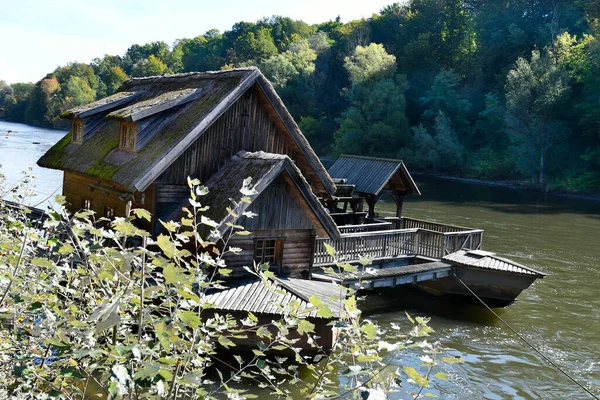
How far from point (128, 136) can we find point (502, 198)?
3868 centimetres

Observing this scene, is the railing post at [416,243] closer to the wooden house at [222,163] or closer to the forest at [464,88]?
the wooden house at [222,163]

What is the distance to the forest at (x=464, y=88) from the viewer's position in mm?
58469

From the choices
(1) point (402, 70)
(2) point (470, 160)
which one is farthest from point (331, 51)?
(2) point (470, 160)

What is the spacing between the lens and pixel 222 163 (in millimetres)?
18000

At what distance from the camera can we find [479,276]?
21.4m

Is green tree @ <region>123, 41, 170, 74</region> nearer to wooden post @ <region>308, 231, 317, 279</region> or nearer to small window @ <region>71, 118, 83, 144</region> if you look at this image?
small window @ <region>71, 118, 83, 144</region>

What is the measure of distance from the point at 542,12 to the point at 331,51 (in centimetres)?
2595

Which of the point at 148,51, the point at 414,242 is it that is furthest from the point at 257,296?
the point at 148,51

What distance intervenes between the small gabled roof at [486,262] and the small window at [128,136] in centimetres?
1042

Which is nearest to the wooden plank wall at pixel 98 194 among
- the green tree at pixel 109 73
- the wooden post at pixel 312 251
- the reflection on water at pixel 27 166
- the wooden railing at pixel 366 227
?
the wooden post at pixel 312 251

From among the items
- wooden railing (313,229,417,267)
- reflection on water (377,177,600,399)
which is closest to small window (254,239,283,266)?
wooden railing (313,229,417,267)

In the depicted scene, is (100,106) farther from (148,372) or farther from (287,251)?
(148,372)

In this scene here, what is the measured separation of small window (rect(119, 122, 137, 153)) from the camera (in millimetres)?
18266

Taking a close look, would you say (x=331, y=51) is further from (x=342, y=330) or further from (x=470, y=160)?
(x=342, y=330)
